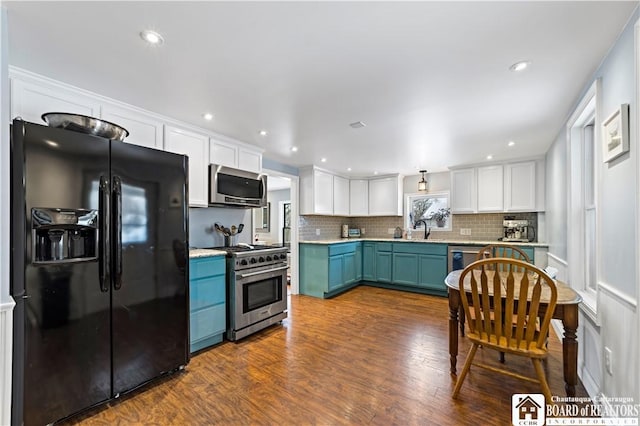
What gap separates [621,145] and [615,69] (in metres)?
0.49

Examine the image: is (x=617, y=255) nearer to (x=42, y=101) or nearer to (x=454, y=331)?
(x=454, y=331)

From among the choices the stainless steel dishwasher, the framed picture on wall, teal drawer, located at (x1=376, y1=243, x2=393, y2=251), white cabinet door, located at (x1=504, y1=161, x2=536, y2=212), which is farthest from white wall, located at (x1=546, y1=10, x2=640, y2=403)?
teal drawer, located at (x1=376, y1=243, x2=393, y2=251)

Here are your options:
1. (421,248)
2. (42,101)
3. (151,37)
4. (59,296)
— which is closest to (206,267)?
(59,296)

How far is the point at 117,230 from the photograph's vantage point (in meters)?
1.94

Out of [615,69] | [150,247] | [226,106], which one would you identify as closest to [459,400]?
[615,69]

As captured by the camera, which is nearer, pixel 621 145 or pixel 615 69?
pixel 621 145

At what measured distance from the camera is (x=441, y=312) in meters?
3.94

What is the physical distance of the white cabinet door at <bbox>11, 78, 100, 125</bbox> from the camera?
1887mm

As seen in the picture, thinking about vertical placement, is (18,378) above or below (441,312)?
above

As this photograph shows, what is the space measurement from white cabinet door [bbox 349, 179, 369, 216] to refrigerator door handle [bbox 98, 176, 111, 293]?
4.56 m

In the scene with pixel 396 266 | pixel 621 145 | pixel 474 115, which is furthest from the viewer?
pixel 396 266

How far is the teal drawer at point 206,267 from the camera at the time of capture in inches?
103

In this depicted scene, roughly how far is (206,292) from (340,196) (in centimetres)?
348

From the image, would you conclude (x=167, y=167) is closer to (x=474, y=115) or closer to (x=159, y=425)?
(x=159, y=425)
